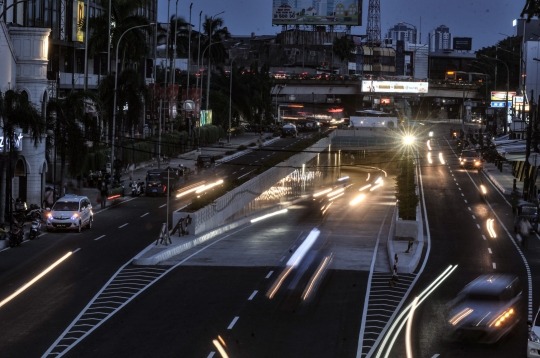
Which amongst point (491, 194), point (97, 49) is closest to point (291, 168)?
point (491, 194)

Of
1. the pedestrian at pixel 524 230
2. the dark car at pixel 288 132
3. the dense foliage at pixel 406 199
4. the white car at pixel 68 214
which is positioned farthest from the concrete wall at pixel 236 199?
the dark car at pixel 288 132

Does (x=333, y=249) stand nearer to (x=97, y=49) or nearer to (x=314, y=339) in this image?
(x=314, y=339)

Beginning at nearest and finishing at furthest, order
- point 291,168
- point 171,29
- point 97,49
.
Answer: point 291,168
point 97,49
point 171,29

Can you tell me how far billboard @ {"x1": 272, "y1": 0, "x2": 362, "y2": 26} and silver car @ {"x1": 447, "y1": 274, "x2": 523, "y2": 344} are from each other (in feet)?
499

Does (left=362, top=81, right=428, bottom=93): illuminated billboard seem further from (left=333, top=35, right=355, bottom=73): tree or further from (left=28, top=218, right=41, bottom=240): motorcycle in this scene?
(left=28, top=218, right=41, bottom=240): motorcycle

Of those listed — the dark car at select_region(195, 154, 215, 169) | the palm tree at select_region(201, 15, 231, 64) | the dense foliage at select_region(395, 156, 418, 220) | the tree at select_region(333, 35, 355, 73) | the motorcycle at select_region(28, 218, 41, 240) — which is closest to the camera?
the motorcycle at select_region(28, 218, 41, 240)

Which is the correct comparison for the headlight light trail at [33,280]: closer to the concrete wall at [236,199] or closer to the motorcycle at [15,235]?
the motorcycle at [15,235]

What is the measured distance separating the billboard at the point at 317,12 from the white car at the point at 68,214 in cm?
13288

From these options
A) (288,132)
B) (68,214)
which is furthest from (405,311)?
(288,132)

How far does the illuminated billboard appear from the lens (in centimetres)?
14650

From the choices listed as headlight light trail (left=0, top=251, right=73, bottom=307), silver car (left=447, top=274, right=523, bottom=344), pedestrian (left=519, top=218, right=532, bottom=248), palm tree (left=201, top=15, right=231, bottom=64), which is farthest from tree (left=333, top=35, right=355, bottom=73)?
silver car (left=447, top=274, right=523, bottom=344)

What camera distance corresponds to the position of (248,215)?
5762cm

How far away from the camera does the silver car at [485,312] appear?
22719 millimetres

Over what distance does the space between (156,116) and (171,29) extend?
1068 inches
